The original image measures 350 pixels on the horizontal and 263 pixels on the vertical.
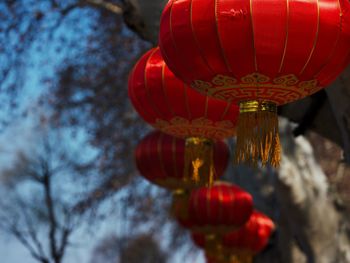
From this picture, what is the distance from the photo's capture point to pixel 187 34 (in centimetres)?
275

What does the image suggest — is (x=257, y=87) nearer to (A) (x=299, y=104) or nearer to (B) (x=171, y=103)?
(B) (x=171, y=103)

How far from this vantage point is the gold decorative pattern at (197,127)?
389cm

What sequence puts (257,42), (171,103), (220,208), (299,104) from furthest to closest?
→ (220,208)
(299,104)
(171,103)
(257,42)

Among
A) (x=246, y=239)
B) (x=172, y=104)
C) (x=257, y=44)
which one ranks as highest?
(x=257, y=44)

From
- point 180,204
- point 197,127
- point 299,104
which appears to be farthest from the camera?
→ point 180,204

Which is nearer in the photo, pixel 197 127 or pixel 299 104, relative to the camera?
pixel 197 127

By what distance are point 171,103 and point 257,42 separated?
3.87 ft

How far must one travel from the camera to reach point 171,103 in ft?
12.3

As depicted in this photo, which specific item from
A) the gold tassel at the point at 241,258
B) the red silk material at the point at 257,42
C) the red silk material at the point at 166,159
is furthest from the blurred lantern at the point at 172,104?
the gold tassel at the point at 241,258

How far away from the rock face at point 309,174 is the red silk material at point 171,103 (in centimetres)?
102

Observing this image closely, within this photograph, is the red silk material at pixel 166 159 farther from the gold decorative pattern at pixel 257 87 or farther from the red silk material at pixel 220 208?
the gold decorative pattern at pixel 257 87

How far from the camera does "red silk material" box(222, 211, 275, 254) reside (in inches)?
293

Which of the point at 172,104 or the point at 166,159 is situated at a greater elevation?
the point at 172,104

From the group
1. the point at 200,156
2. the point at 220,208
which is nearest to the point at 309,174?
the point at 220,208
